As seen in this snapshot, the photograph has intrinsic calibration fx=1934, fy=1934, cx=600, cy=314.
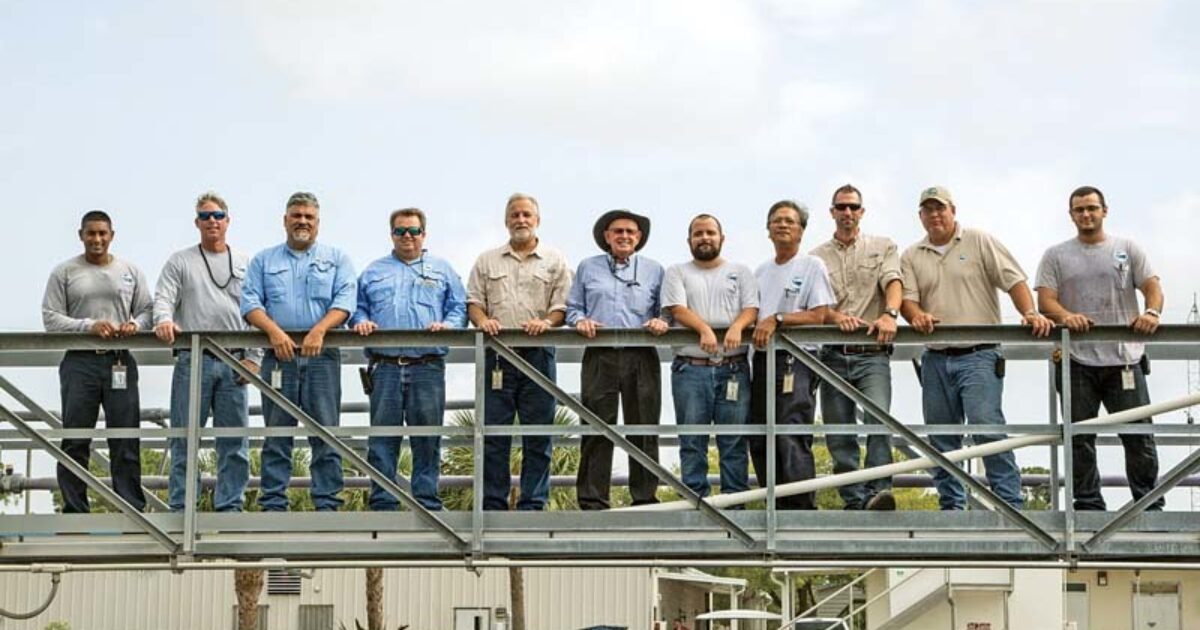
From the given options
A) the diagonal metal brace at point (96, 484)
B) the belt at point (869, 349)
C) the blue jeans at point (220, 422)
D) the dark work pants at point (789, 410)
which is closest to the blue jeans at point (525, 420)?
the dark work pants at point (789, 410)

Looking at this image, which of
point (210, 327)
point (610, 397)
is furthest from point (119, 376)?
point (610, 397)

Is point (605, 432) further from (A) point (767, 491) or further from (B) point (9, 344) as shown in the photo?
(B) point (9, 344)

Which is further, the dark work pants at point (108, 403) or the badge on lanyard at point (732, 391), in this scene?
the dark work pants at point (108, 403)

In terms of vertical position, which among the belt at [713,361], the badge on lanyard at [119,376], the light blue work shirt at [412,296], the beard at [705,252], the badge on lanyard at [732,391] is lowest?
the badge on lanyard at [732,391]

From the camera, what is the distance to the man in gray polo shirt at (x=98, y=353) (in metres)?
11.6

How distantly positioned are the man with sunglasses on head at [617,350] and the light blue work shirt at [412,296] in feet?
2.31

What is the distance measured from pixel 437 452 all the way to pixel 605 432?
1.09 metres

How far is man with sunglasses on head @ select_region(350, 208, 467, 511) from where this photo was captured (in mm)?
11328

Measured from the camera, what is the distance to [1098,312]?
11.4 meters

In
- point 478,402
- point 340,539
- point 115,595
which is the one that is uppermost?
point 478,402

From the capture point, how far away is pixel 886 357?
1126 centimetres

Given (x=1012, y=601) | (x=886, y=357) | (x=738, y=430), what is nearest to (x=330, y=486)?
(x=738, y=430)

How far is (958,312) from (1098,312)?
0.81m

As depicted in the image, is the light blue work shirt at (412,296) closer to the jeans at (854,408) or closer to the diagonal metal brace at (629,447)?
the diagonal metal brace at (629,447)
